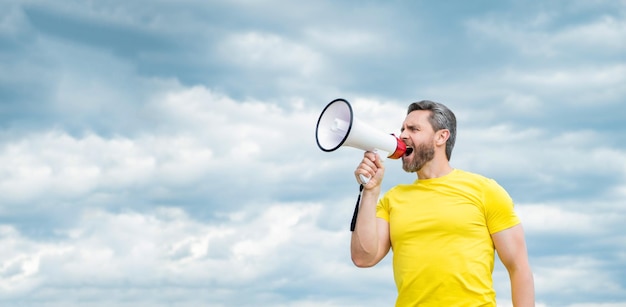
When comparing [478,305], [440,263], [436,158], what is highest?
[436,158]

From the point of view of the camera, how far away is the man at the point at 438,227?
5.07 m

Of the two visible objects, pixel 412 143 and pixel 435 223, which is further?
pixel 412 143

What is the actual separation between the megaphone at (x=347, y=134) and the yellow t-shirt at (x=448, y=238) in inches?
16.5

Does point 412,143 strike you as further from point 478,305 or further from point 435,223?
point 478,305

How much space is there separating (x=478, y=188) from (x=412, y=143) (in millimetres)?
629

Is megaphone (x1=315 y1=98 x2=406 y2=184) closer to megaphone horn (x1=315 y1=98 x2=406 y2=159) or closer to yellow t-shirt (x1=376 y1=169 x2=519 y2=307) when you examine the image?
megaphone horn (x1=315 y1=98 x2=406 y2=159)

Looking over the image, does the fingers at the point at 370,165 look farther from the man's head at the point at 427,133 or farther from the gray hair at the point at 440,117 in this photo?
the gray hair at the point at 440,117

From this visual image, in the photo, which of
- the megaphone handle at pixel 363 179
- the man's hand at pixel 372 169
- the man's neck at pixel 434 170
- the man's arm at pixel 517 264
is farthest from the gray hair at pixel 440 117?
the man's arm at pixel 517 264

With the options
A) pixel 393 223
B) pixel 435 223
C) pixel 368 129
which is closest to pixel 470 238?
pixel 435 223

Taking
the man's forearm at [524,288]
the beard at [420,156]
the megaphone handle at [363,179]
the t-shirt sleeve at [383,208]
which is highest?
the beard at [420,156]

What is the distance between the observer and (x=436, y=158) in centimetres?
562

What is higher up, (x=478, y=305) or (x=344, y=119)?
(x=344, y=119)

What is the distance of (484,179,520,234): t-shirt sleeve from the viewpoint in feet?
17.3

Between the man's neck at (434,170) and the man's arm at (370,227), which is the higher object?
the man's neck at (434,170)
